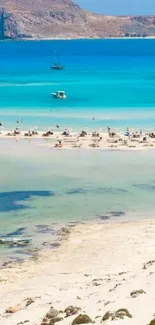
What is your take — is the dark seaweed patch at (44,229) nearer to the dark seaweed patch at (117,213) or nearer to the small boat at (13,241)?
the small boat at (13,241)

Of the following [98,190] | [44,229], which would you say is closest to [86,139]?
[98,190]

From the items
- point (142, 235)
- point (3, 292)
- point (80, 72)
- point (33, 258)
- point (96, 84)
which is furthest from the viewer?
point (80, 72)

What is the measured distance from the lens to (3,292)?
2425cm

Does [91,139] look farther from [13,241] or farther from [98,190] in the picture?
[13,241]

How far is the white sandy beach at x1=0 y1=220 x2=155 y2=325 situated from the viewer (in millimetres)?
20750

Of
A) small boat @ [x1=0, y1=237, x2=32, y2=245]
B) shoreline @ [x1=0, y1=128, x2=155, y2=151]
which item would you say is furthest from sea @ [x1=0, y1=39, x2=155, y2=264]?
shoreline @ [x1=0, y1=128, x2=155, y2=151]

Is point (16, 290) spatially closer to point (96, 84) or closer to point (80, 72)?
point (96, 84)

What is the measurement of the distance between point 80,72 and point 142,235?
9985 cm

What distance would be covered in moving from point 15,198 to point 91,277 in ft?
42.5

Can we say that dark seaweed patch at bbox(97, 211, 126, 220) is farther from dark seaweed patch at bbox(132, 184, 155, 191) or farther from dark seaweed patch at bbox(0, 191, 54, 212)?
dark seaweed patch at bbox(132, 184, 155, 191)

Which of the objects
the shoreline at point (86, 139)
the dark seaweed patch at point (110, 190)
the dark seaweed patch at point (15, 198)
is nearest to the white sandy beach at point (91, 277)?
the dark seaweed patch at point (15, 198)

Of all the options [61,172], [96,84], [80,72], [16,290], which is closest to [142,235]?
[16,290]

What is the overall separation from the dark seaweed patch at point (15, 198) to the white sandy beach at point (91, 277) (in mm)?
4608

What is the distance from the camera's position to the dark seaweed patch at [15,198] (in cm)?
3559
